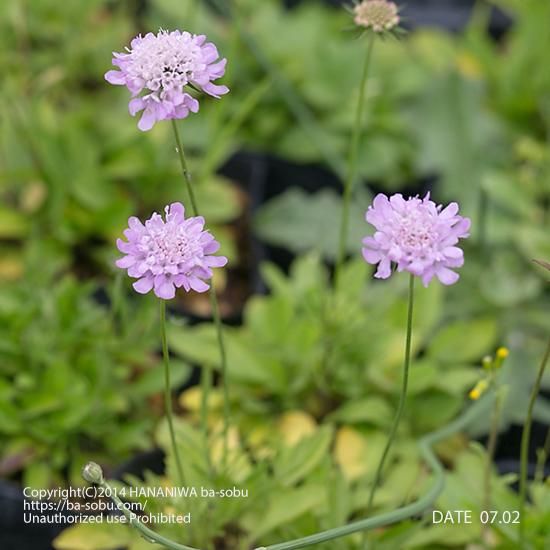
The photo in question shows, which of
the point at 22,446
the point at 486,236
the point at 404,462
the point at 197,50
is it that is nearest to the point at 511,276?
the point at 486,236

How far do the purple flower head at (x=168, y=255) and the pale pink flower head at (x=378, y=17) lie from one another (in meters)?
0.34

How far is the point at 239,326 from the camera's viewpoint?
1.75m

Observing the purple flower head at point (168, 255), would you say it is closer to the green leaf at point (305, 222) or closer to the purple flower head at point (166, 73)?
the purple flower head at point (166, 73)

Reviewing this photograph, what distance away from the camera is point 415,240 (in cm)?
72

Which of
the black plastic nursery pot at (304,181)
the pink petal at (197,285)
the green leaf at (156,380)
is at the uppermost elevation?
the black plastic nursery pot at (304,181)

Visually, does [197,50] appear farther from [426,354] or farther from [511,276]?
[511,276]

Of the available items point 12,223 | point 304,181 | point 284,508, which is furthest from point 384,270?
point 304,181

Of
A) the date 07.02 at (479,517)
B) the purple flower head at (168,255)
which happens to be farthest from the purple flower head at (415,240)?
the date 07.02 at (479,517)

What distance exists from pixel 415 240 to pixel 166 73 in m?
0.25

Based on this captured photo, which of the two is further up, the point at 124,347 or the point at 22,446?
the point at 124,347

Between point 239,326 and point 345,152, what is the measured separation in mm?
506

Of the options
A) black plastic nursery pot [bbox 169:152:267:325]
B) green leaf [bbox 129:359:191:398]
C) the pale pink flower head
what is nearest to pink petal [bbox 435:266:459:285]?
the pale pink flower head

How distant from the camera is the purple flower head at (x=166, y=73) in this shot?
77 centimetres

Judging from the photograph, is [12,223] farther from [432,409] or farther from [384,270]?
[384,270]
